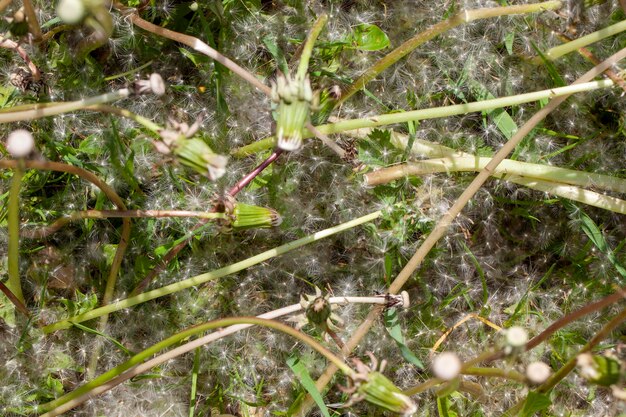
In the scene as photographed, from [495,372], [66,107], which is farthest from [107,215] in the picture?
[495,372]

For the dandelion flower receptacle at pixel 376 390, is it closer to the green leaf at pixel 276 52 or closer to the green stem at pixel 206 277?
the green stem at pixel 206 277

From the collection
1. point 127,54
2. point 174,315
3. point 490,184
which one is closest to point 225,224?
point 174,315

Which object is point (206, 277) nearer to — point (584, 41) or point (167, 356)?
point (167, 356)

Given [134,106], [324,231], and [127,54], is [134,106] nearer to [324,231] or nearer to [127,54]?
[127,54]

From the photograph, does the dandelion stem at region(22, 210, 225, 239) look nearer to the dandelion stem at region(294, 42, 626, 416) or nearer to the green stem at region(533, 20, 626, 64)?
the dandelion stem at region(294, 42, 626, 416)

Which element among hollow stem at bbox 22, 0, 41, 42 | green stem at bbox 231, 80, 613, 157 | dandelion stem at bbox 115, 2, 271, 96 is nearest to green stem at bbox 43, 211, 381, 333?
green stem at bbox 231, 80, 613, 157

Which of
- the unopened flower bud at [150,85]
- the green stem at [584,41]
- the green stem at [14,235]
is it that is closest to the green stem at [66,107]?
the unopened flower bud at [150,85]
